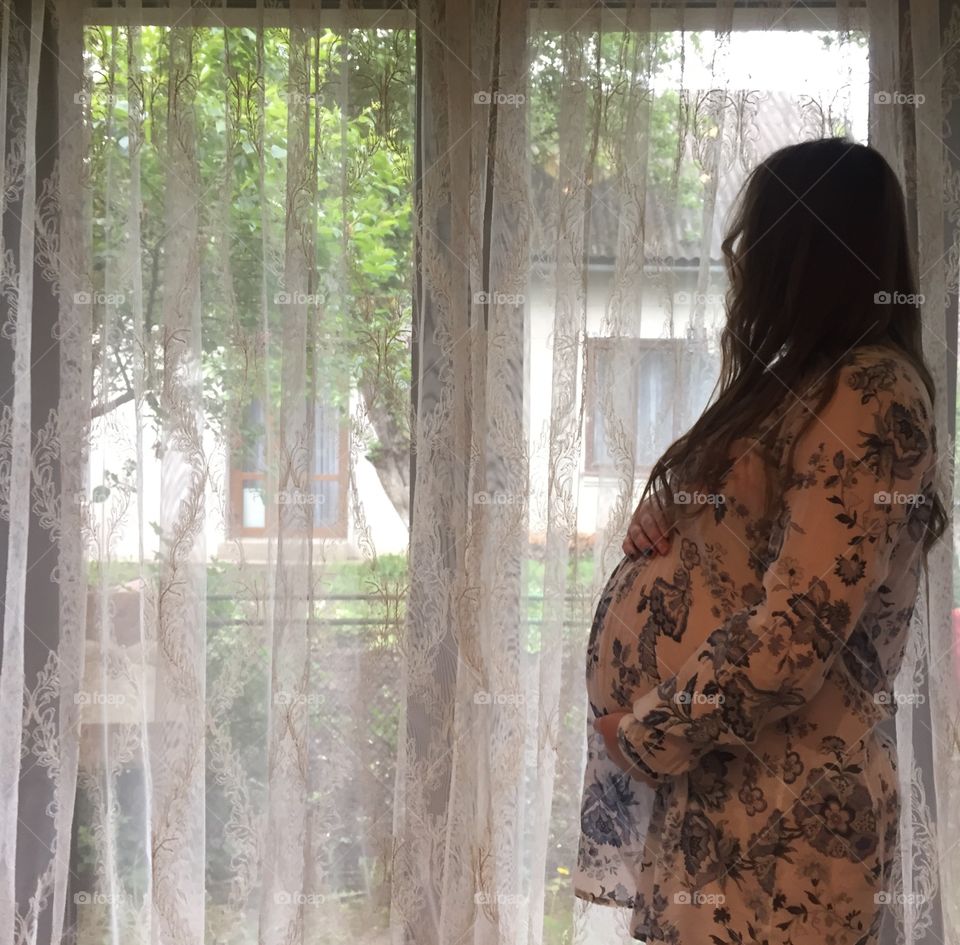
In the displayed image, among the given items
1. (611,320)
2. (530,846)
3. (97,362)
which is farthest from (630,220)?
(530,846)

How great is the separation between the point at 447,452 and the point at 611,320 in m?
0.34

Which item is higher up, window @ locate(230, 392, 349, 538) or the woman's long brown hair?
the woman's long brown hair

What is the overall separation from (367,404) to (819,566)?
88 centimetres

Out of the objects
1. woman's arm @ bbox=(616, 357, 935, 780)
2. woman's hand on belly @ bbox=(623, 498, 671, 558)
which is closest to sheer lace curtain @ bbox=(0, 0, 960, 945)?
woman's hand on belly @ bbox=(623, 498, 671, 558)

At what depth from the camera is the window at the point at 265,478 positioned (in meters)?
1.67

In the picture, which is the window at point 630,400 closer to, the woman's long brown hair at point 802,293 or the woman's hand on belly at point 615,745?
the woman's long brown hair at point 802,293

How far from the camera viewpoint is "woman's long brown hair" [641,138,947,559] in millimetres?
1078

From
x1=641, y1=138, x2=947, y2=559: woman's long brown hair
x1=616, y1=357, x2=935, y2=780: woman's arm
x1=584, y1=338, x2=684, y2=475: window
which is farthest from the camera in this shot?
x1=584, y1=338, x2=684, y2=475: window

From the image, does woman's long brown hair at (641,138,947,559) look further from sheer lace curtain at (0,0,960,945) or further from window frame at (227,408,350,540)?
window frame at (227,408,350,540)

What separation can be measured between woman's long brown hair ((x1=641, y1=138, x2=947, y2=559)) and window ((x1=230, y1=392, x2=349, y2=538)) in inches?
26.5

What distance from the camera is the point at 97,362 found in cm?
168

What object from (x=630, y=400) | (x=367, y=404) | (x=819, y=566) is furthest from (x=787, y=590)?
(x=367, y=404)

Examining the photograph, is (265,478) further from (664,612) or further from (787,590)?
(787,590)

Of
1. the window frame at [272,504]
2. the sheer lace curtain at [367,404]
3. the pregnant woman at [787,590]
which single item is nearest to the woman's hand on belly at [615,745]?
the pregnant woman at [787,590]
